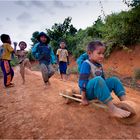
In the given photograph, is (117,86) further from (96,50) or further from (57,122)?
(57,122)

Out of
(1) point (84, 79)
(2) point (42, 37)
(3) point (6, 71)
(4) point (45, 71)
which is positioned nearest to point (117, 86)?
(1) point (84, 79)

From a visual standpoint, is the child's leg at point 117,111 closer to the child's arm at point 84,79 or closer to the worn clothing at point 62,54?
the child's arm at point 84,79

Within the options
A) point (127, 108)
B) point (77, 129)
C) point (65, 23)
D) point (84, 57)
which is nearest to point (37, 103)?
point (84, 57)

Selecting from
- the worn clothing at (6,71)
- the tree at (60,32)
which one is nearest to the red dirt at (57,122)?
the worn clothing at (6,71)

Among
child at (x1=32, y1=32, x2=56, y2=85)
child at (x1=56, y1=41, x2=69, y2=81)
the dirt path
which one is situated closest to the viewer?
the dirt path

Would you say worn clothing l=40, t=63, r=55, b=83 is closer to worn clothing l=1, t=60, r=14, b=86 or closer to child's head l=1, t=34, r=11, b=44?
worn clothing l=1, t=60, r=14, b=86

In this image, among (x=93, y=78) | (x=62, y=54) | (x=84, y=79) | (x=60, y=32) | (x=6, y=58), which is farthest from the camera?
(x=60, y=32)

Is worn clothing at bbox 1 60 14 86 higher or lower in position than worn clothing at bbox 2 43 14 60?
lower

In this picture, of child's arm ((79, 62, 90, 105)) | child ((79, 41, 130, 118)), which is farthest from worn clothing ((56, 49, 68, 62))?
child's arm ((79, 62, 90, 105))

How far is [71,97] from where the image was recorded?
4699 mm

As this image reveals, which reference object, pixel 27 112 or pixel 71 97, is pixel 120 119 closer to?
pixel 71 97

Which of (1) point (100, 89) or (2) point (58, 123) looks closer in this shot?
(1) point (100, 89)

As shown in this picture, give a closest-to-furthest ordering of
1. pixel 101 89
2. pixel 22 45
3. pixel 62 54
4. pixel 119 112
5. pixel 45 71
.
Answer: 1. pixel 119 112
2. pixel 101 89
3. pixel 45 71
4. pixel 22 45
5. pixel 62 54

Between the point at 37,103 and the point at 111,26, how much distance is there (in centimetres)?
861
